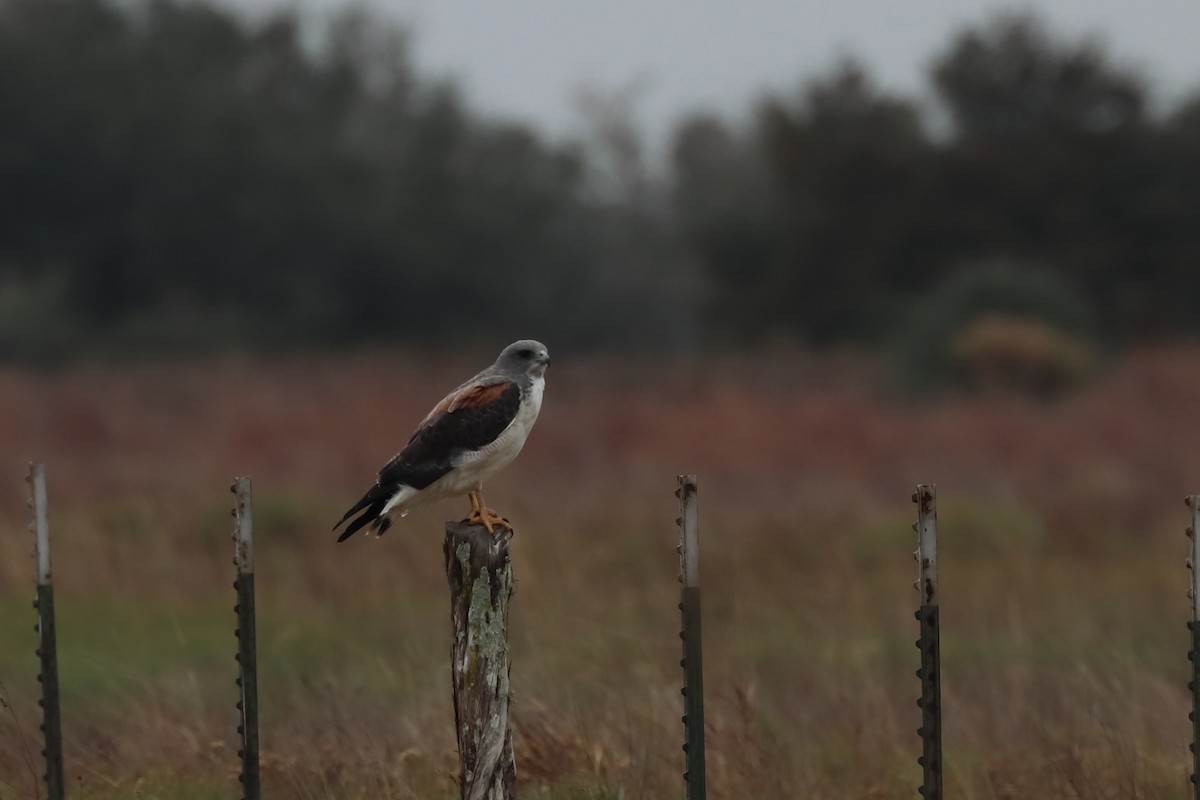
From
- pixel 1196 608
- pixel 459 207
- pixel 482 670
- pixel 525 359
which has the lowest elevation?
pixel 482 670

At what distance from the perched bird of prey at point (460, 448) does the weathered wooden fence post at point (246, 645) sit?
2.35 feet

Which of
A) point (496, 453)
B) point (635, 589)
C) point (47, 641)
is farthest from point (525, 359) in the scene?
point (635, 589)

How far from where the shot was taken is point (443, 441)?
651cm

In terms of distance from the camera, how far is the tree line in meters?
33.7

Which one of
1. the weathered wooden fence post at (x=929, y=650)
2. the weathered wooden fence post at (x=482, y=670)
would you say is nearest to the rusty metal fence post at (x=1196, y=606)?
the weathered wooden fence post at (x=929, y=650)

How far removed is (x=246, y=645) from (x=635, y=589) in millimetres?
8092

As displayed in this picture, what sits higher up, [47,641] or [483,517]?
[483,517]

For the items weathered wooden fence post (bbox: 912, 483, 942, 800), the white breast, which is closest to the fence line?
weathered wooden fence post (bbox: 912, 483, 942, 800)

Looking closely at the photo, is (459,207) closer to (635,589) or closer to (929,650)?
(635,589)

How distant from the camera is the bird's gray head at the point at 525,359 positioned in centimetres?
673

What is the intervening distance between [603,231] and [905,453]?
36403 millimetres

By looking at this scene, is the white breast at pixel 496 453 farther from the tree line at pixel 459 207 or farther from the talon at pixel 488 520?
the tree line at pixel 459 207

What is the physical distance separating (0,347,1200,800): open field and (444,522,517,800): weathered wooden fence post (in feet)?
2.20

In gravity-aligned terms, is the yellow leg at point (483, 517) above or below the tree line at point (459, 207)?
below
